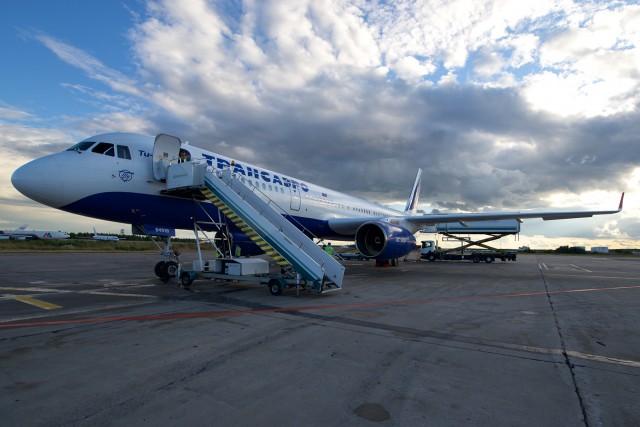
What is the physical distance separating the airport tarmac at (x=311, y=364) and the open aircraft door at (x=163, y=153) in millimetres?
4478

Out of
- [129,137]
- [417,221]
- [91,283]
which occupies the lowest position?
[91,283]

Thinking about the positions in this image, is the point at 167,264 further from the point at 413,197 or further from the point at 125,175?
the point at 413,197

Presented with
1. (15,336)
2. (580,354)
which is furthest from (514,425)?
(15,336)

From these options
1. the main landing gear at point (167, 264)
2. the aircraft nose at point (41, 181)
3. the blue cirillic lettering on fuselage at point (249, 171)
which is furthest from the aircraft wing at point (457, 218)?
the aircraft nose at point (41, 181)

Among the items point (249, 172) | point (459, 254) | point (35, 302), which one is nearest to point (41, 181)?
point (35, 302)

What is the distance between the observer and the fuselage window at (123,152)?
1074cm

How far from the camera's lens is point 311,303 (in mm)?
8555

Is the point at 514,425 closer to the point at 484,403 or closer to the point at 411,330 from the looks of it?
the point at 484,403

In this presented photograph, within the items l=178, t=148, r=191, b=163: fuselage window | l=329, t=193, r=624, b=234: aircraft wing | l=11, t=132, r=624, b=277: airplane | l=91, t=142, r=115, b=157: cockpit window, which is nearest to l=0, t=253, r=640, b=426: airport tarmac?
l=11, t=132, r=624, b=277: airplane

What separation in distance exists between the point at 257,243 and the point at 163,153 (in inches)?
181

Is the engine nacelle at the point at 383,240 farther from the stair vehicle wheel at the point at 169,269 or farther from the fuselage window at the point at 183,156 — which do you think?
the fuselage window at the point at 183,156

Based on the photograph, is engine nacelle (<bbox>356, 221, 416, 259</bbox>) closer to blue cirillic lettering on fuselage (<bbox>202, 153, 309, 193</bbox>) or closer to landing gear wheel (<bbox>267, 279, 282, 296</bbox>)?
blue cirillic lettering on fuselage (<bbox>202, 153, 309, 193</bbox>)

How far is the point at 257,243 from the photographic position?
10.1 meters

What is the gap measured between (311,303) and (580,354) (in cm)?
526
